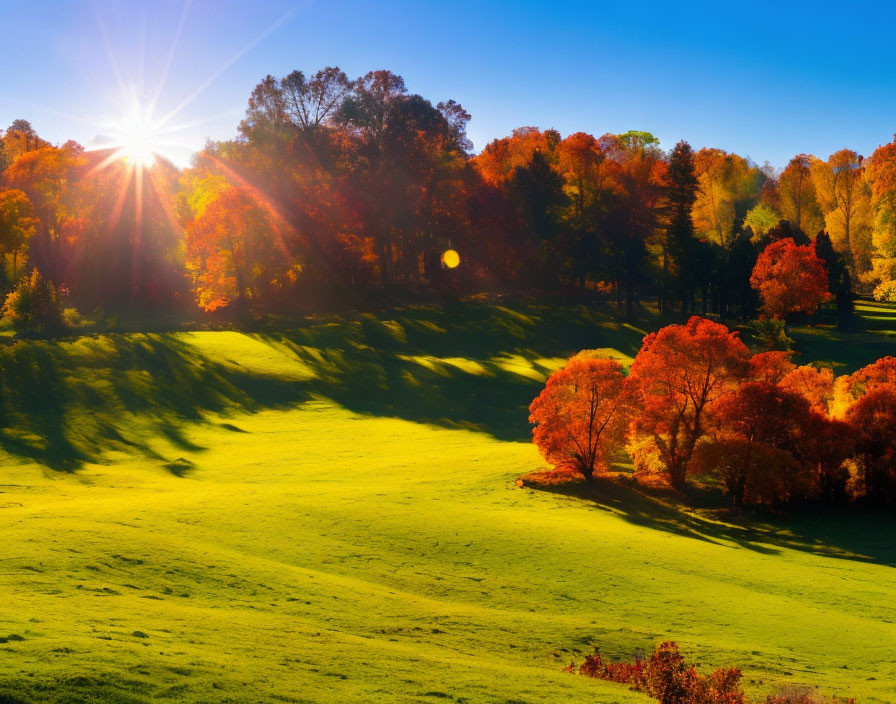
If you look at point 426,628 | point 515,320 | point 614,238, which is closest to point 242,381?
point 515,320

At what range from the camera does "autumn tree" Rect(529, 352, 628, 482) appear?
153ft

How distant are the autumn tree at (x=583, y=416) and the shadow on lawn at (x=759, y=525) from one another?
6.73ft

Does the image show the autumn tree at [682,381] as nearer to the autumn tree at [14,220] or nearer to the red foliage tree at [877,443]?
the red foliage tree at [877,443]

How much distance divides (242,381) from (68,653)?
5600cm

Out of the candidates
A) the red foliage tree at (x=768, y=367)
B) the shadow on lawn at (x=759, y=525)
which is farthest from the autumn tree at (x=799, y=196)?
the shadow on lawn at (x=759, y=525)

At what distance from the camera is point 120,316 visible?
3620 inches

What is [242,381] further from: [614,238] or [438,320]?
[614,238]

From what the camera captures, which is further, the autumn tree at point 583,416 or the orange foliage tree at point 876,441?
the autumn tree at point 583,416

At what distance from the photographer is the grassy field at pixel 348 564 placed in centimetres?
1698

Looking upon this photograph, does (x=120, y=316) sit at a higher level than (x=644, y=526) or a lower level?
higher

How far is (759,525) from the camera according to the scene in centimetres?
4188

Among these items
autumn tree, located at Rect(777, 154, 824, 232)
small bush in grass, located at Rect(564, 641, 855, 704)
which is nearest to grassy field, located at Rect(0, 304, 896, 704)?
small bush in grass, located at Rect(564, 641, 855, 704)

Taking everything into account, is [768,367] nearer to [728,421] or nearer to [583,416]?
[728,421]

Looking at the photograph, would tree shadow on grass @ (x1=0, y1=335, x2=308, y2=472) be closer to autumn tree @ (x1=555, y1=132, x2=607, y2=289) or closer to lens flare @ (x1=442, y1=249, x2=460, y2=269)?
lens flare @ (x1=442, y1=249, x2=460, y2=269)
